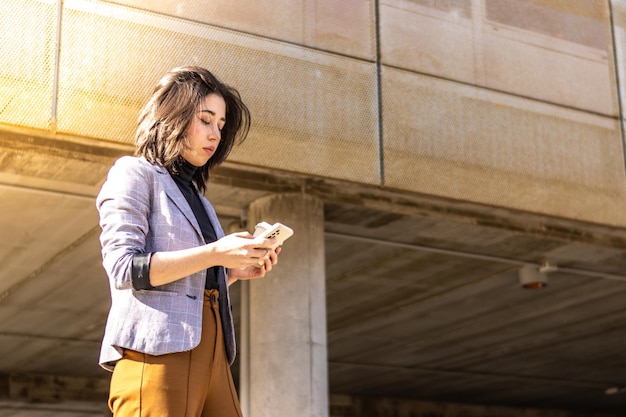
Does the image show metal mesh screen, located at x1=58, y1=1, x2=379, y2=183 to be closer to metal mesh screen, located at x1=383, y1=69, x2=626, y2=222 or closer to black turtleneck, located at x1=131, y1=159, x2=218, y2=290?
metal mesh screen, located at x1=383, y1=69, x2=626, y2=222

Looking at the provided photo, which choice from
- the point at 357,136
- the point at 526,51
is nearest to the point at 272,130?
the point at 357,136

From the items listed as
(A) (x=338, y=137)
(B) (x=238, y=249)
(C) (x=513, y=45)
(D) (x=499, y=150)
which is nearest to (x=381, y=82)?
(A) (x=338, y=137)

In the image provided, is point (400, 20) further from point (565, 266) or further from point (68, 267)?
point (68, 267)

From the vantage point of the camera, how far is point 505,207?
27.2 ft

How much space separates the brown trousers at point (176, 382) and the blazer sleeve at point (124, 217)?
0.75ft

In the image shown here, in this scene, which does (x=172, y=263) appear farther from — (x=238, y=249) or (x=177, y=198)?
(x=177, y=198)

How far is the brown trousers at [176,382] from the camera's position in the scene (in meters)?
2.78

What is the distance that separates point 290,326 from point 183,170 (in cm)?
492

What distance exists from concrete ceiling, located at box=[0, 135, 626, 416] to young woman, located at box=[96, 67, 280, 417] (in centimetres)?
395

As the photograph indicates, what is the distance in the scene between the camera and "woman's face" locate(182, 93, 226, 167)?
10.2 ft

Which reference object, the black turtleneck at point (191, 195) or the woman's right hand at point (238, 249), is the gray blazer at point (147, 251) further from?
the woman's right hand at point (238, 249)

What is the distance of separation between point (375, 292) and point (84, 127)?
6.71m

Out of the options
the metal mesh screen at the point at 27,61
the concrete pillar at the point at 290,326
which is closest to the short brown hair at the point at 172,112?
the metal mesh screen at the point at 27,61

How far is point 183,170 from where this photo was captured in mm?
3164
